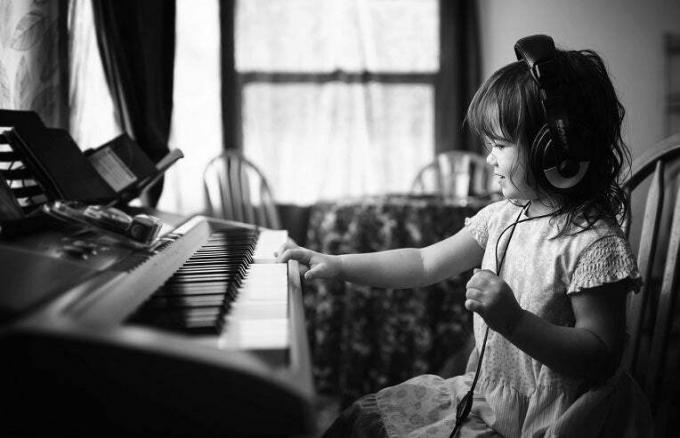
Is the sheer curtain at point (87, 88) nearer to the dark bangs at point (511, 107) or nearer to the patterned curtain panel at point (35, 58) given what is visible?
the patterned curtain panel at point (35, 58)

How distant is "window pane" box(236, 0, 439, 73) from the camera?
3410mm

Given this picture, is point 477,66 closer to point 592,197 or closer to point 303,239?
point 303,239

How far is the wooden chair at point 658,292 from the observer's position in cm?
101

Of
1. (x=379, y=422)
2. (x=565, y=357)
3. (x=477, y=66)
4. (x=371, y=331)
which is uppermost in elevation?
(x=477, y=66)

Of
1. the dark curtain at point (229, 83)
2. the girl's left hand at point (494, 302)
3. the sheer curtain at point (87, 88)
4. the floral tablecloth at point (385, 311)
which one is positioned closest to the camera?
the girl's left hand at point (494, 302)

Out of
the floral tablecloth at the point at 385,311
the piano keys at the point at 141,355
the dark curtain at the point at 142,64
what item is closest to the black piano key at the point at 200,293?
the piano keys at the point at 141,355

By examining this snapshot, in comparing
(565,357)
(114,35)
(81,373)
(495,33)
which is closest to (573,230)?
(565,357)

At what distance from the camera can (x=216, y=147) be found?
3438 mm

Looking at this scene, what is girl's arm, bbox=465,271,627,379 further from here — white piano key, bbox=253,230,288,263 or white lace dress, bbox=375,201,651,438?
white piano key, bbox=253,230,288,263

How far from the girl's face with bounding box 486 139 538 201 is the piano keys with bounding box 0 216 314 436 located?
0.43 m

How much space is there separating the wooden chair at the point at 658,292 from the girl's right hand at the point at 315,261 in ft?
1.77

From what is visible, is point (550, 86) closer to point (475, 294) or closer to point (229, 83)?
point (475, 294)

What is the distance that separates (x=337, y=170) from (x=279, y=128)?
415 millimetres

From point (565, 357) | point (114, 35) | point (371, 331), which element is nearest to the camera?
point (565, 357)
